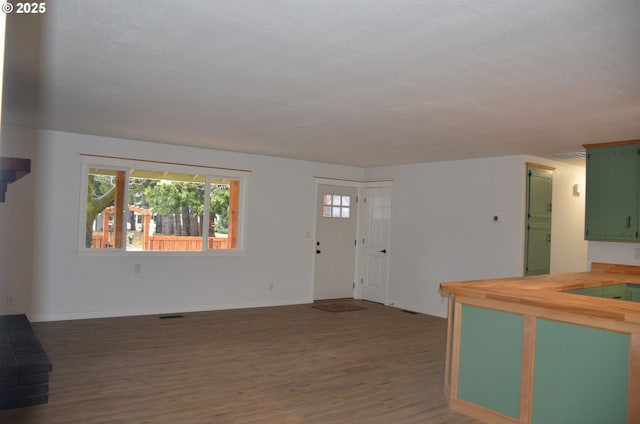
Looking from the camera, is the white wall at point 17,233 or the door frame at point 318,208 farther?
the door frame at point 318,208

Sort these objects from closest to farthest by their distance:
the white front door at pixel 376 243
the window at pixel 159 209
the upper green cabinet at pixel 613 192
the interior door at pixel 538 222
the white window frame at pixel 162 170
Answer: the upper green cabinet at pixel 613 192 → the white window frame at pixel 162 170 → the window at pixel 159 209 → the interior door at pixel 538 222 → the white front door at pixel 376 243

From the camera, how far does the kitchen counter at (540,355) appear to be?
2.79 metres

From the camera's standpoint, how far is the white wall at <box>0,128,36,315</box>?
578 centimetres

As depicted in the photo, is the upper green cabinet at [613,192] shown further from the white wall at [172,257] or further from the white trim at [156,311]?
the white trim at [156,311]

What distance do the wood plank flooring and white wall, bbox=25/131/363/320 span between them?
0.37m

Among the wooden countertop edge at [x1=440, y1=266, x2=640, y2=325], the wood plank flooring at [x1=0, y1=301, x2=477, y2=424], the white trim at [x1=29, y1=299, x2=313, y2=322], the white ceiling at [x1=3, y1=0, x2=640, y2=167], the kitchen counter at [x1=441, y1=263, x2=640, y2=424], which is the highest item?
the white ceiling at [x1=3, y1=0, x2=640, y2=167]

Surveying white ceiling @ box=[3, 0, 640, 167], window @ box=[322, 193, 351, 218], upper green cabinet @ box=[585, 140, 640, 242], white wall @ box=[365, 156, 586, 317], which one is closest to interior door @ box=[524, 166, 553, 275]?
white wall @ box=[365, 156, 586, 317]

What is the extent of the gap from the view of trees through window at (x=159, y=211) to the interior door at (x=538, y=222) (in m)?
4.30

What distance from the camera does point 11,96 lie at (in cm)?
425

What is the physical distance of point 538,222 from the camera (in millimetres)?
6766

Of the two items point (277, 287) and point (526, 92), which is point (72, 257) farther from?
point (526, 92)

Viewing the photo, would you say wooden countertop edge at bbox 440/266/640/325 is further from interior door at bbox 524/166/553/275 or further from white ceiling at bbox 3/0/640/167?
interior door at bbox 524/166/553/275

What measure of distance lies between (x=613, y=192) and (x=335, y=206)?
176 inches

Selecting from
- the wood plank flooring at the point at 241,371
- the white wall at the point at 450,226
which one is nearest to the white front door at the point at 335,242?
the white wall at the point at 450,226
